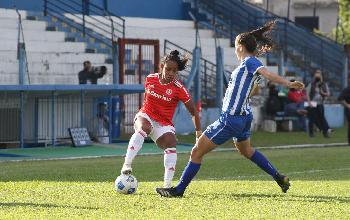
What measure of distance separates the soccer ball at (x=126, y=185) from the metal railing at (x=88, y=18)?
18770 millimetres

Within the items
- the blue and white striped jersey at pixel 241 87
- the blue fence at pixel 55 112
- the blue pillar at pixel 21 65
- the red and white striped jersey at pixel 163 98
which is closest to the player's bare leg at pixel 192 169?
the blue and white striped jersey at pixel 241 87

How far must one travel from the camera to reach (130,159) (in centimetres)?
1359

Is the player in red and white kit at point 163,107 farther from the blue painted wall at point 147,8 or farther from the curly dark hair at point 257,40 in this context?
the blue painted wall at point 147,8

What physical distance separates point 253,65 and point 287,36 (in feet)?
→ 89.6

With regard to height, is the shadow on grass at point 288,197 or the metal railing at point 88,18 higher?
the metal railing at point 88,18

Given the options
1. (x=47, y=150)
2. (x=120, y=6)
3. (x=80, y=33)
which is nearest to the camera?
(x=47, y=150)

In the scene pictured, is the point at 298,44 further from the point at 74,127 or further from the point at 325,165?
the point at 325,165

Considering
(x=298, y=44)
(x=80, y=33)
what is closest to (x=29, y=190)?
(x=80, y=33)

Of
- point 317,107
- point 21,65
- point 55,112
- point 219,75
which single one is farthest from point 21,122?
point 317,107

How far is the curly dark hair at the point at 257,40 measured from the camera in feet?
42.6

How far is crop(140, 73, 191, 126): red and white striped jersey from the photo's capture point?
14.0 m

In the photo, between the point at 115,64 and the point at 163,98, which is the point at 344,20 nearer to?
the point at 115,64

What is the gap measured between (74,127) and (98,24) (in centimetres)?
784

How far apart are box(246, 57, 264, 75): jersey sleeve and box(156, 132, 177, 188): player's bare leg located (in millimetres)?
1638
